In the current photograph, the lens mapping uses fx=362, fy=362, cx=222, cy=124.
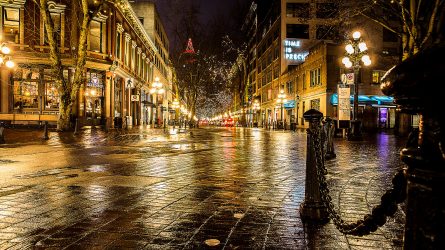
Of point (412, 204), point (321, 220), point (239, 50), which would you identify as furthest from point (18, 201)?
point (239, 50)

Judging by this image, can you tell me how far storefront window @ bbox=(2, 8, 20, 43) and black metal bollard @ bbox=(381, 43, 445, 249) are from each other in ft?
112

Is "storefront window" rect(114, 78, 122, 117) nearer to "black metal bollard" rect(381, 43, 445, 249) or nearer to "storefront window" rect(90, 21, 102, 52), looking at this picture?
"storefront window" rect(90, 21, 102, 52)

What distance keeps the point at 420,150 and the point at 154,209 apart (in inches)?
142

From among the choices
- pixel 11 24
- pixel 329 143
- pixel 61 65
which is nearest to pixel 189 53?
pixel 11 24

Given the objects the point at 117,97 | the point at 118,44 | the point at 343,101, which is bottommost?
the point at 343,101

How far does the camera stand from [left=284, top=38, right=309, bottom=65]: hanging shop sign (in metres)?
53.8

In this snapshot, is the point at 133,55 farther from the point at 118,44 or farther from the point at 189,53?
the point at 118,44

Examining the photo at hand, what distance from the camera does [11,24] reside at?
29938 mm

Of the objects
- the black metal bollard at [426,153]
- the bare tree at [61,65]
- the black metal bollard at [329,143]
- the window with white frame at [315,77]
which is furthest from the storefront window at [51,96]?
the black metal bollard at [426,153]

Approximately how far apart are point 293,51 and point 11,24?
37797 mm

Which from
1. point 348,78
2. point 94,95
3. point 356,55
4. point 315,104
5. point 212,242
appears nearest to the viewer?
point 212,242

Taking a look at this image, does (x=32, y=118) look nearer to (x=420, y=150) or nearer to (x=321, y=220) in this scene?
(x=321, y=220)

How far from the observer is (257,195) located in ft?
17.2

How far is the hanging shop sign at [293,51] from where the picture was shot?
177 ft
